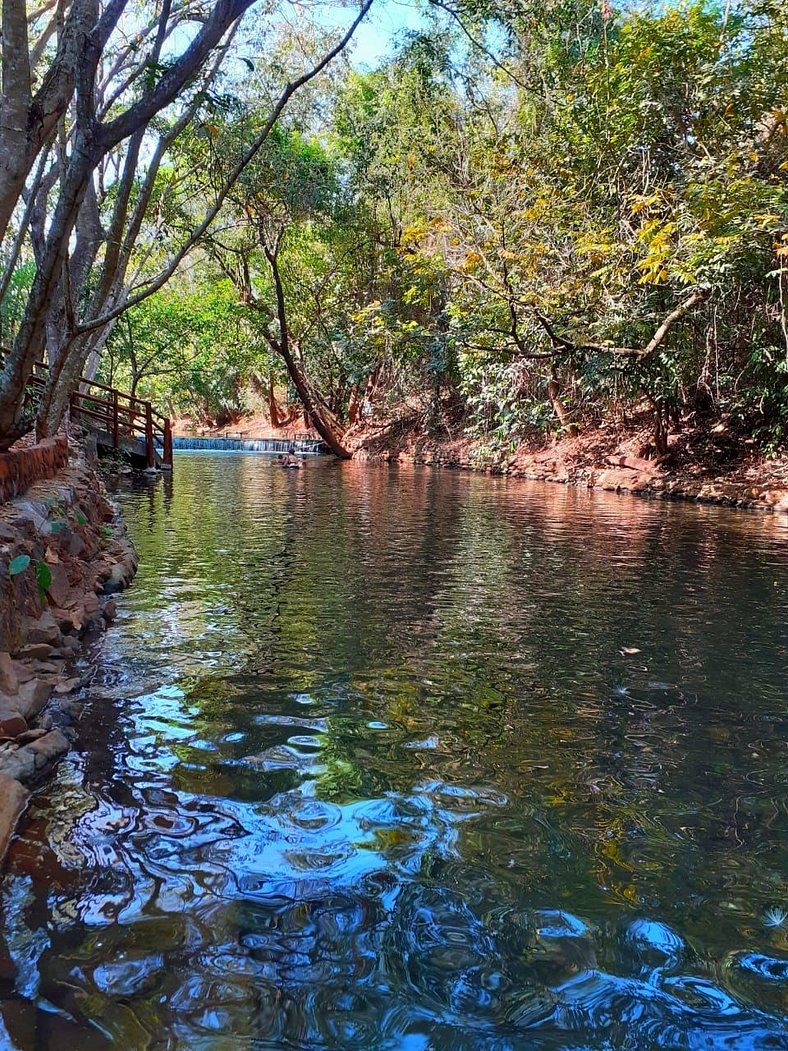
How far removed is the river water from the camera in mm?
2213

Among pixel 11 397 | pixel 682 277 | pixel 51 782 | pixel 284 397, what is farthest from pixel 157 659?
pixel 284 397

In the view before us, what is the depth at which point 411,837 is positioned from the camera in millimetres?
3117

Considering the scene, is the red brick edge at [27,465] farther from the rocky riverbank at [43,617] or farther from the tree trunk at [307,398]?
the tree trunk at [307,398]

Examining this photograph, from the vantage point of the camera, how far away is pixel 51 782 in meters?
3.44

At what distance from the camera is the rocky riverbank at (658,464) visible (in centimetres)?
1692

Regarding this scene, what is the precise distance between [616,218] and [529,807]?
1684 centimetres

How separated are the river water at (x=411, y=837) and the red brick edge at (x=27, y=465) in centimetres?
152

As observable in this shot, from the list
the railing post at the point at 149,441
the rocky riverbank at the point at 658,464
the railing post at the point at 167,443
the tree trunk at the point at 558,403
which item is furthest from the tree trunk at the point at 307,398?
the tree trunk at the point at 558,403

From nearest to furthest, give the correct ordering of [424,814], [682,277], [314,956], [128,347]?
[314,956] < [424,814] < [682,277] < [128,347]

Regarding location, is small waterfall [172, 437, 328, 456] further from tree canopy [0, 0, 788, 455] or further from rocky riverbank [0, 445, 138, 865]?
rocky riverbank [0, 445, 138, 865]

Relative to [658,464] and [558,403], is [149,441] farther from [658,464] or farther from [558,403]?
[658,464]

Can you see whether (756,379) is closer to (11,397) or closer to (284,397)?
(11,397)

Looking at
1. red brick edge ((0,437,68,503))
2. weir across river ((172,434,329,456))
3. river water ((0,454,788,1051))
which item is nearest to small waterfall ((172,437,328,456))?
weir across river ((172,434,329,456))

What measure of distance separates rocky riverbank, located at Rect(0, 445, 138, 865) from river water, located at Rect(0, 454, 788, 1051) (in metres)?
0.15
